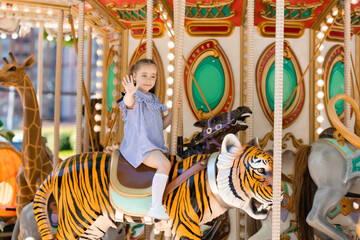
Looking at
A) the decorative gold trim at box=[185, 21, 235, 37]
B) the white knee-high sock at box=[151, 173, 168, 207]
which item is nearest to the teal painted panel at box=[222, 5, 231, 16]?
the decorative gold trim at box=[185, 21, 235, 37]

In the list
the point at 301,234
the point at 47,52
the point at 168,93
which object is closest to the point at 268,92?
the point at 168,93

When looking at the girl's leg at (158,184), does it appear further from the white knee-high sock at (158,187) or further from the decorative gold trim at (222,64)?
the decorative gold trim at (222,64)

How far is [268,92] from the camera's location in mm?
4969

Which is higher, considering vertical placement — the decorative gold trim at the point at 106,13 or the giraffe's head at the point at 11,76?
the decorative gold trim at the point at 106,13

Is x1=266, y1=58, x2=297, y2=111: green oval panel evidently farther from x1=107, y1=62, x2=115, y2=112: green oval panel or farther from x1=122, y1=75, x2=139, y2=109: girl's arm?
x1=122, y1=75, x2=139, y2=109: girl's arm

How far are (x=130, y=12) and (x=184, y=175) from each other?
2.45 meters

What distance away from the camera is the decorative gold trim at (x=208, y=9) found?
4.48 meters

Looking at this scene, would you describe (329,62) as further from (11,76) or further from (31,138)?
(11,76)

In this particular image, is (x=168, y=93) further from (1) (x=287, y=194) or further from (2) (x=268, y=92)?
(1) (x=287, y=194)

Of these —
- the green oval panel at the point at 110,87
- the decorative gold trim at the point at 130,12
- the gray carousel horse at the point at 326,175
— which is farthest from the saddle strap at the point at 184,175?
the green oval panel at the point at 110,87

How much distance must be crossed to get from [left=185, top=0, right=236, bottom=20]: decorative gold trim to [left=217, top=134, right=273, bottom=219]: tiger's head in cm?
212

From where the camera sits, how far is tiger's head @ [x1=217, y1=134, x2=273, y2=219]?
269 cm

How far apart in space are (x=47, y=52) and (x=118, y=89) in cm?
902

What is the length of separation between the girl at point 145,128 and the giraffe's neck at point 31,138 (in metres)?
2.05
